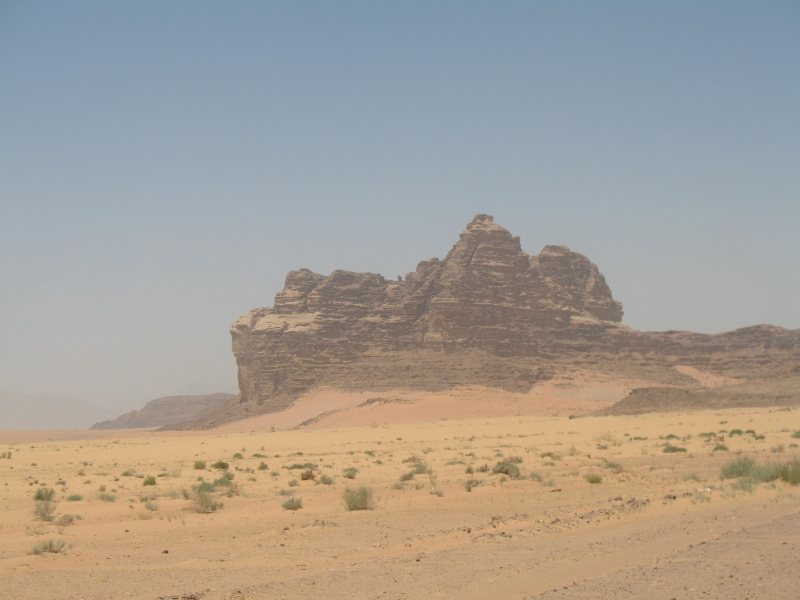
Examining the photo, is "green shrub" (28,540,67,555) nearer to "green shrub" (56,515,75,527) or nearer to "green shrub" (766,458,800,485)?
"green shrub" (56,515,75,527)

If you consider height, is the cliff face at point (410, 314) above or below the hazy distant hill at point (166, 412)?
above

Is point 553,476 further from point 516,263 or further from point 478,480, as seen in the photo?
point 516,263

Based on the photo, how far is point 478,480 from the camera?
60.7 ft

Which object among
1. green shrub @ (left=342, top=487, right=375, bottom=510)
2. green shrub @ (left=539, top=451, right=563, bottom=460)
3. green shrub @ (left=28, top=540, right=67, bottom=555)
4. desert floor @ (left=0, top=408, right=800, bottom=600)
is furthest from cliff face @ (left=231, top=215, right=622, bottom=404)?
green shrub @ (left=28, top=540, right=67, bottom=555)

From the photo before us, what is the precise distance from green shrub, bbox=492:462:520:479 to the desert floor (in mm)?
286

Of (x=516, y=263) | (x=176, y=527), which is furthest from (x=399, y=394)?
(x=176, y=527)

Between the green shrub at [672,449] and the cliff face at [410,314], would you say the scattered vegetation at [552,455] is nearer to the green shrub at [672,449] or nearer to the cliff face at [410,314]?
the green shrub at [672,449]

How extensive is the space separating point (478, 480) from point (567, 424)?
26669 millimetres

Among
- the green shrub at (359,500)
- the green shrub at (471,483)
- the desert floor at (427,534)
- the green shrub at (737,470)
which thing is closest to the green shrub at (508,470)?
the desert floor at (427,534)

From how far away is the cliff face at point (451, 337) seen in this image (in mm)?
78375

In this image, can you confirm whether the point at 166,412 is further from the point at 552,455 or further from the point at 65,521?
the point at 65,521

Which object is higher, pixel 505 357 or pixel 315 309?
pixel 315 309

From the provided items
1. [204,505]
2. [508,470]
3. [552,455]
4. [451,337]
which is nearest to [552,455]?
[552,455]

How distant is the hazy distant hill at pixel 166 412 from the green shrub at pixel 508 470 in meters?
119
